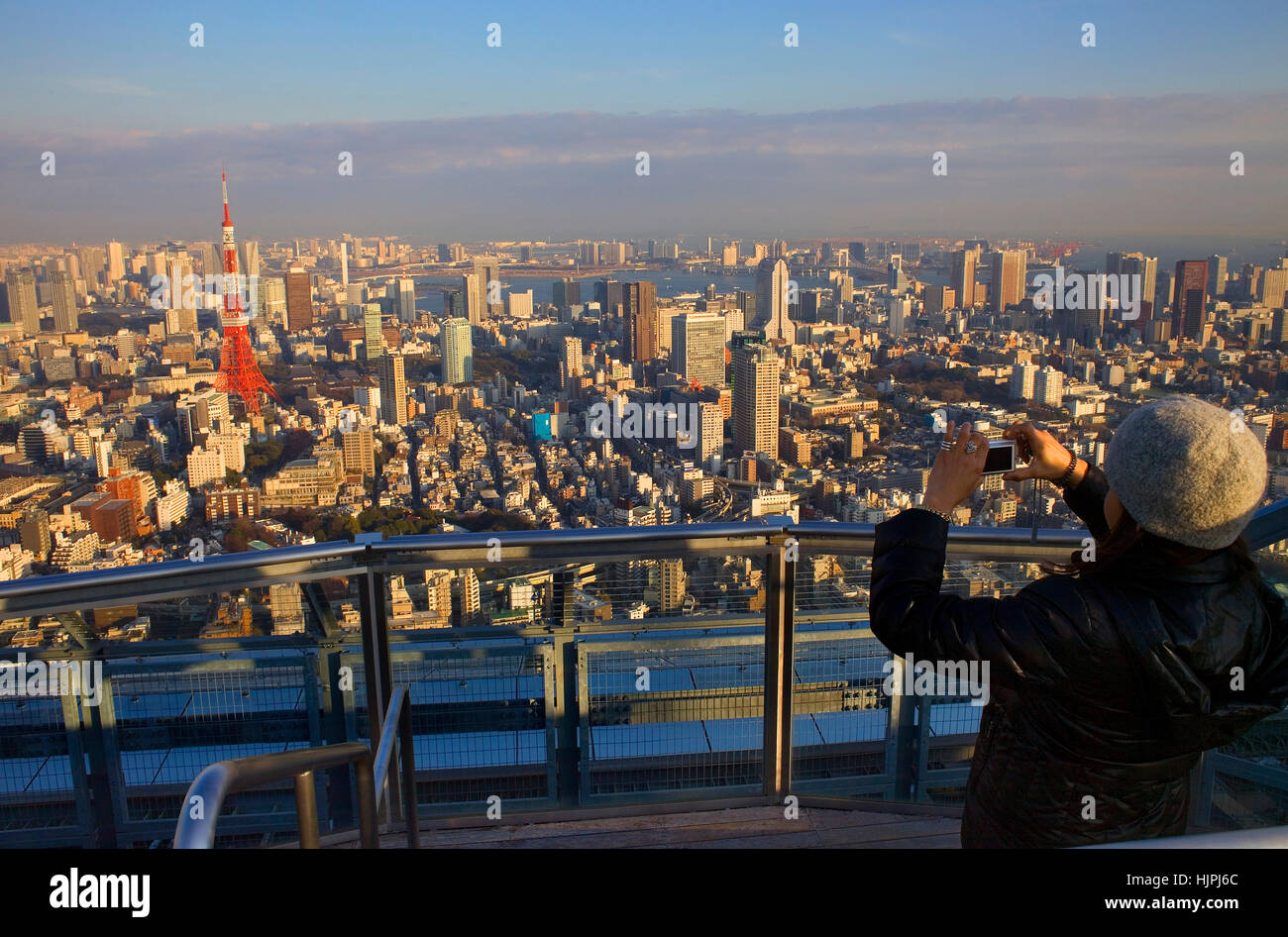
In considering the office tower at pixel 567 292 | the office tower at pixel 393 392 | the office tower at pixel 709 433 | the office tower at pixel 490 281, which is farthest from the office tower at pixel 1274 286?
the office tower at pixel 567 292

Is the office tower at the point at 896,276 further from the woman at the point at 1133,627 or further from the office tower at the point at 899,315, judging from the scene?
the woman at the point at 1133,627

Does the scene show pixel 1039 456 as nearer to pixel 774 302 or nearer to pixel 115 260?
pixel 774 302

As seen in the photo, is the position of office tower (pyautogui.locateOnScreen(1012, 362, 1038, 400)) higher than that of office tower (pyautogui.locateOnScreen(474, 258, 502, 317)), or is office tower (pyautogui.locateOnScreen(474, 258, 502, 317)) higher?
office tower (pyautogui.locateOnScreen(474, 258, 502, 317))

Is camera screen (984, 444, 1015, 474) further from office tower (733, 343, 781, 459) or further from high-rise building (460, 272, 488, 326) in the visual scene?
high-rise building (460, 272, 488, 326)

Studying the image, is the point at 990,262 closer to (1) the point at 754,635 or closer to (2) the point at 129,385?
(2) the point at 129,385

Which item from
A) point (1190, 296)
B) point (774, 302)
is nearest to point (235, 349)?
point (774, 302)

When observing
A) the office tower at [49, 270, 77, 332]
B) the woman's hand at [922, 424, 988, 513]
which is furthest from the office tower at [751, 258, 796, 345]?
the woman's hand at [922, 424, 988, 513]

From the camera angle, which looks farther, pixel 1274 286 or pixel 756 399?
pixel 756 399
